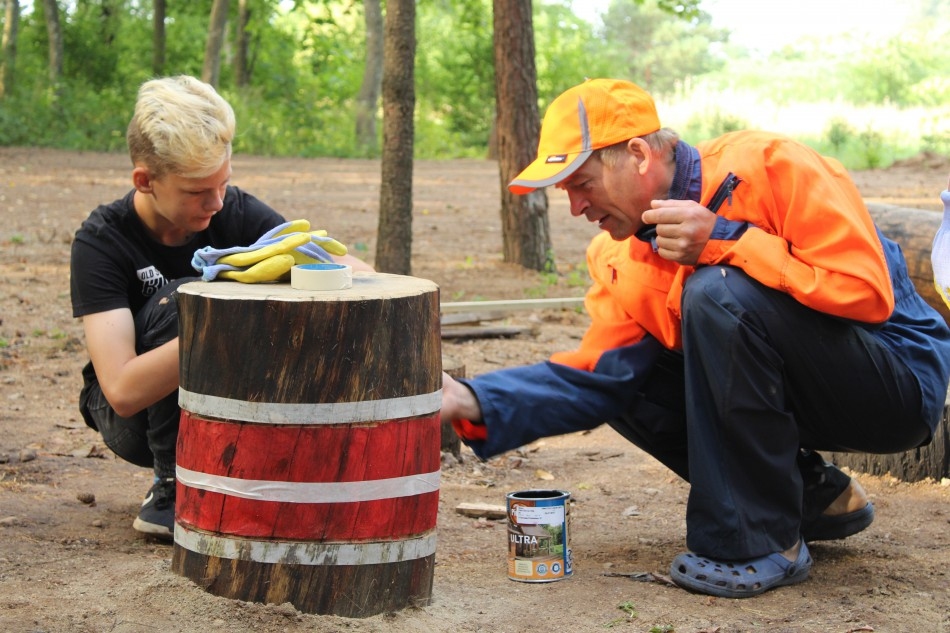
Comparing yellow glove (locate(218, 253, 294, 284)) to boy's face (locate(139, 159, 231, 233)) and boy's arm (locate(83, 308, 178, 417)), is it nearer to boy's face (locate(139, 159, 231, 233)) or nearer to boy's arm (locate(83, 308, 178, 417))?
boy's arm (locate(83, 308, 178, 417))

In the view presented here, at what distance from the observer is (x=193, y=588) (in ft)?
8.13

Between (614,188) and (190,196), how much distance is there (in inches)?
46.0

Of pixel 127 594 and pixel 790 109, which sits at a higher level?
pixel 790 109

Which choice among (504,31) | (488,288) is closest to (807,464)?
(488,288)

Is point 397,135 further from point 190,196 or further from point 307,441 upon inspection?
point 307,441

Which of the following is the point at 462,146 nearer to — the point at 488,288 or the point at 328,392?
the point at 488,288

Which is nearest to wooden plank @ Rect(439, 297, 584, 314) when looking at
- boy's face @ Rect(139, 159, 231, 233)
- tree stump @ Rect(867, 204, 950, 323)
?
tree stump @ Rect(867, 204, 950, 323)

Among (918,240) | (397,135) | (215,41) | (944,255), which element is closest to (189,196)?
(944,255)

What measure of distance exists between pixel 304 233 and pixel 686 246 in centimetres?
96

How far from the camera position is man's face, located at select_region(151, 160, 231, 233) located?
2988 millimetres

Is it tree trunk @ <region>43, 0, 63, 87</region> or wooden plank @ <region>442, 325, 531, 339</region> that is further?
tree trunk @ <region>43, 0, 63, 87</region>

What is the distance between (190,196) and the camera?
A: 9.91 feet

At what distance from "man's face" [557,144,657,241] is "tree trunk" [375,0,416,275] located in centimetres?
384

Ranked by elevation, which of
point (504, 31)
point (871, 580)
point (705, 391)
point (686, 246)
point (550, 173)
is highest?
point (504, 31)
